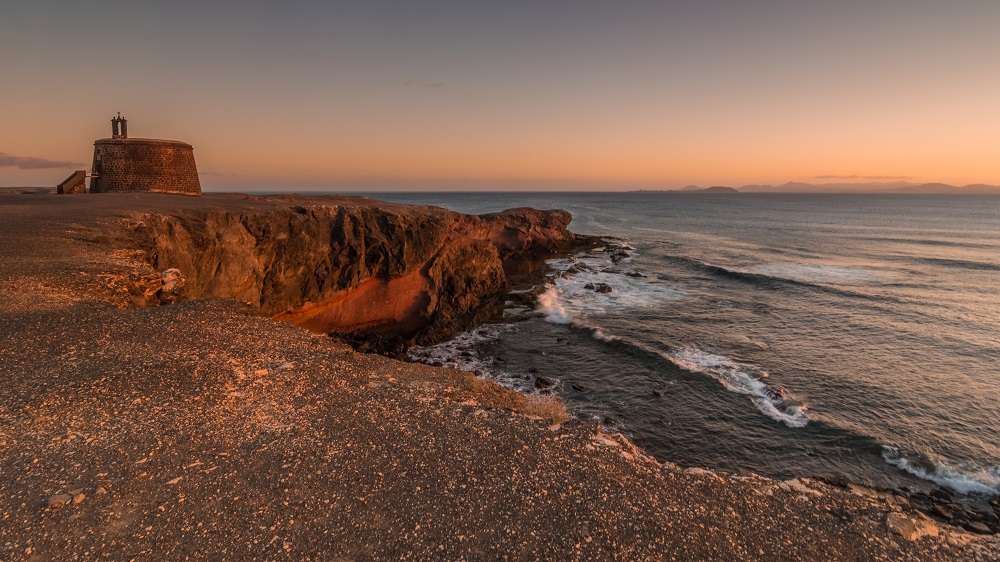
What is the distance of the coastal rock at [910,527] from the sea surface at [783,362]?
110 inches

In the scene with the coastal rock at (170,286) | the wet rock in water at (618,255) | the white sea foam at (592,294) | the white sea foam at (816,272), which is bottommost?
the white sea foam at (592,294)

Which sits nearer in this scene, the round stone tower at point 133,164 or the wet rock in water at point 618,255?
the round stone tower at point 133,164

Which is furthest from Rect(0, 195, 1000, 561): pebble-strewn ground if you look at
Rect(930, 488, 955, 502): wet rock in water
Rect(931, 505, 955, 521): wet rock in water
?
Rect(930, 488, 955, 502): wet rock in water

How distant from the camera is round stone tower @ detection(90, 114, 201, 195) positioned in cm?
3241

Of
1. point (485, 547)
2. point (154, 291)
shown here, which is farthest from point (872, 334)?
point (154, 291)

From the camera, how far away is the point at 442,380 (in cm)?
1323

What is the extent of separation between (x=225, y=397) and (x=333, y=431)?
2.69 metres

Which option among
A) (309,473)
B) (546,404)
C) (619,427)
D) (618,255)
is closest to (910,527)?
(619,427)

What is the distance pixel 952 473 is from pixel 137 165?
149 feet

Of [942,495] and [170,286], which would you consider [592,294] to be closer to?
[942,495]

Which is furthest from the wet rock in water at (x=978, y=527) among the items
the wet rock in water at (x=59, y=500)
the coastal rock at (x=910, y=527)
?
the wet rock in water at (x=59, y=500)

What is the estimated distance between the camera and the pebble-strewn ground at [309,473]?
7.12m

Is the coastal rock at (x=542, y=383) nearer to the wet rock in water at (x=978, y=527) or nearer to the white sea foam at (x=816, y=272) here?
the wet rock in water at (x=978, y=527)

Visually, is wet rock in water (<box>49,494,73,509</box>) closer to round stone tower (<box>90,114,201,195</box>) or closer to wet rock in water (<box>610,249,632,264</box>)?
round stone tower (<box>90,114,201,195</box>)
